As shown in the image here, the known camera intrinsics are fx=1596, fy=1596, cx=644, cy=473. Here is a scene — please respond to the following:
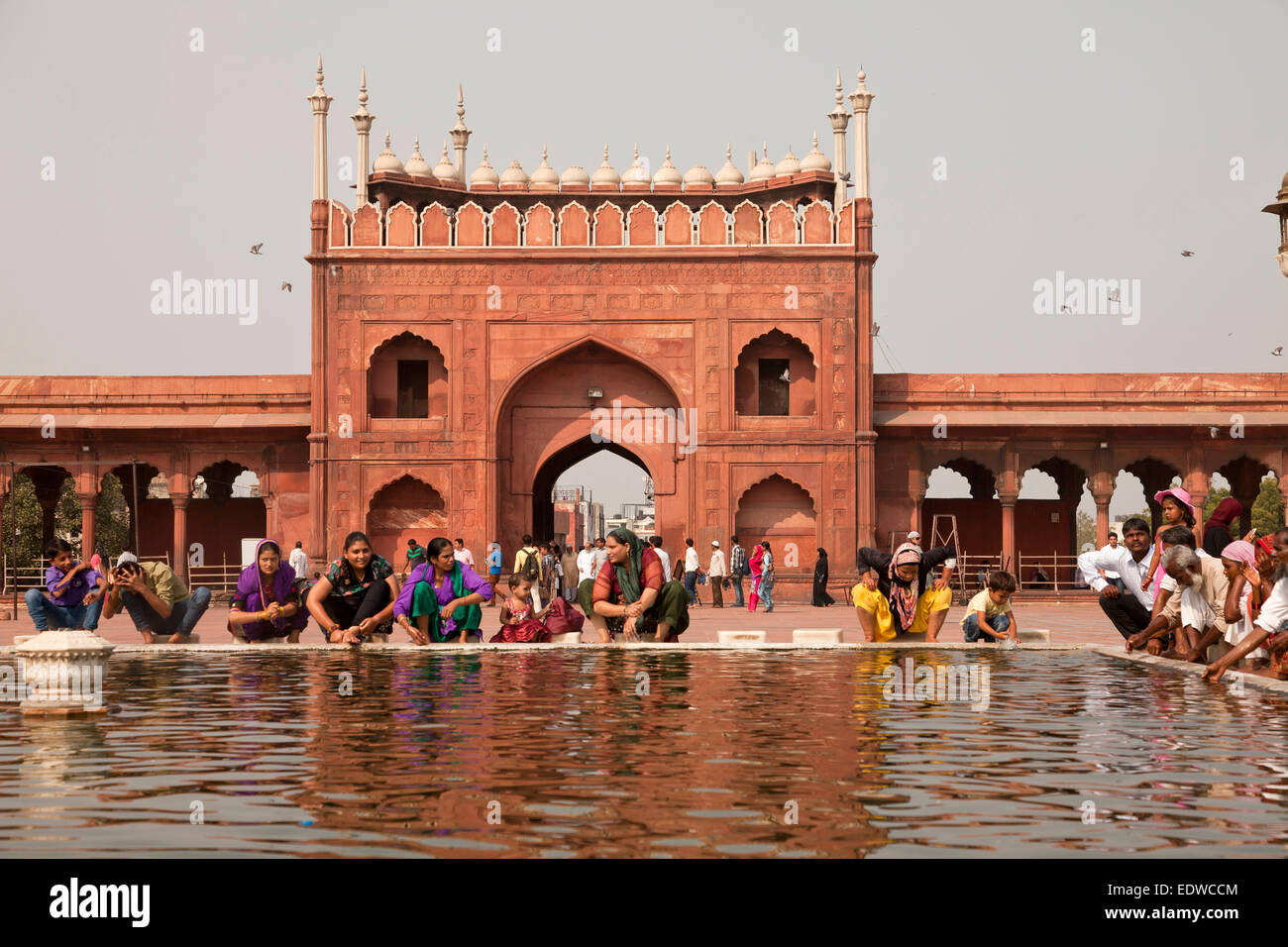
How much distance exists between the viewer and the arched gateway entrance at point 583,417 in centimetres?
2402

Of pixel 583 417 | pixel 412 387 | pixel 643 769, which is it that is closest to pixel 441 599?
pixel 643 769

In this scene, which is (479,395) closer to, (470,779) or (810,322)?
(810,322)

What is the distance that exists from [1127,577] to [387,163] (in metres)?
19.0

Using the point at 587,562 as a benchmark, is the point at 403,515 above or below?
above

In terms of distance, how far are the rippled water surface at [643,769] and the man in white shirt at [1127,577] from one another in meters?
2.37

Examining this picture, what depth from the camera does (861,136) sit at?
946 inches

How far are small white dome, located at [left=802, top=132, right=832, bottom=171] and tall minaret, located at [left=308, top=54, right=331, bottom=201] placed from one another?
306 inches

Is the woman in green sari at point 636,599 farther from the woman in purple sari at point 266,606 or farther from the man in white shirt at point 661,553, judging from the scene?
the woman in purple sari at point 266,606

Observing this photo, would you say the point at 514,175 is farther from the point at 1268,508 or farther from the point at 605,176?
the point at 1268,508

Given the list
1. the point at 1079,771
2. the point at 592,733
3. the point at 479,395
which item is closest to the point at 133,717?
the point at 592,733

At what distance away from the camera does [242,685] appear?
7.77 metres

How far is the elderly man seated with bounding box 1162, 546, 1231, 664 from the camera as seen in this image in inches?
334
